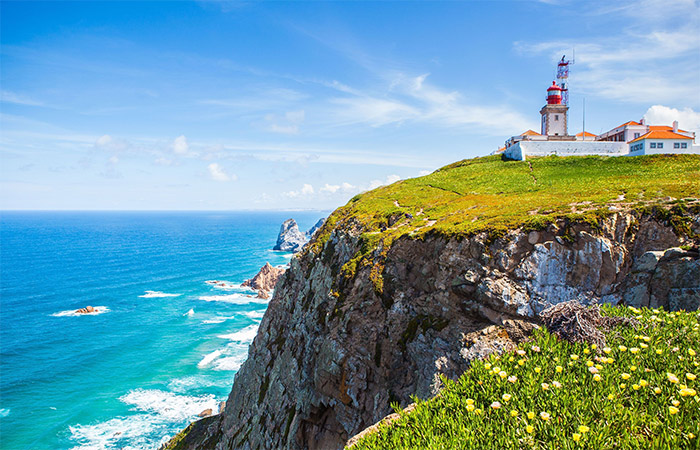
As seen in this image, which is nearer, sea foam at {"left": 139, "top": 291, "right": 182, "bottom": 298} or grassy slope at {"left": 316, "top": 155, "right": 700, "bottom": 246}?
grassy slope at {"left": 316, "top": 155, "right": 700, "bottom": 246}

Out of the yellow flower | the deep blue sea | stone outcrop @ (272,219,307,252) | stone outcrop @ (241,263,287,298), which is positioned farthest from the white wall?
stone outcrop @ (272,219,307,252)

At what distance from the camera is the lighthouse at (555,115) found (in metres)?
57.8

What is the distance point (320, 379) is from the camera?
23.4 metres

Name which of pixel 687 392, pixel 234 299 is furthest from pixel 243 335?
pixel 687 392

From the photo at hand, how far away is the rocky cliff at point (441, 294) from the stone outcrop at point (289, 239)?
15234 cm

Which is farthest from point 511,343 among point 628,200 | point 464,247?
point 628,200

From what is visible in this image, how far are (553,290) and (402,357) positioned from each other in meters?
8.48

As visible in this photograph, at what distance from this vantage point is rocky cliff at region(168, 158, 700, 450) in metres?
17.8

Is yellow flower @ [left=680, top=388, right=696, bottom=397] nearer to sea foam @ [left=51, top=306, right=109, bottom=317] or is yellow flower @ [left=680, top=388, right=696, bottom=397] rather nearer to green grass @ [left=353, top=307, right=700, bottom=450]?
green grass @ [left=353, top=307, right=700, bottom=450]

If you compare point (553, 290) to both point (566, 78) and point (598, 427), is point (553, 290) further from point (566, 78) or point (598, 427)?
point (566, 78)

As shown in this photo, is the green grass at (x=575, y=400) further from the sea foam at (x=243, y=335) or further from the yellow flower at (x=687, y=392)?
the sea foam at (x=243, y=335)

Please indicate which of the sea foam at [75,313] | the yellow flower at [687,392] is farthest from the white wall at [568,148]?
the sea foam at [75,313]

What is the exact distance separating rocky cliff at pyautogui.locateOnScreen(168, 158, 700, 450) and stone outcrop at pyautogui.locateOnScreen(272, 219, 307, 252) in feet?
500

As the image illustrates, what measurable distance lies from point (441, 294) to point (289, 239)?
167m
